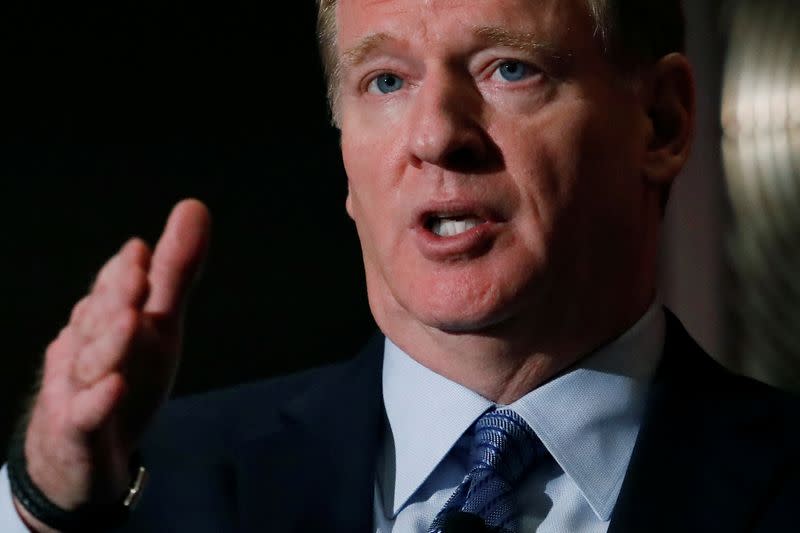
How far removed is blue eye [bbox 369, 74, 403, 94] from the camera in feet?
5.11

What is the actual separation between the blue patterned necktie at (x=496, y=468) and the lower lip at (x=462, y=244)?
19 centimetres

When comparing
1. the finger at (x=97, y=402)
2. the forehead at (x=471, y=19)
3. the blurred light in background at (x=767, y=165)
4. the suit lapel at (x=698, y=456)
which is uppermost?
the forehead at (x=471, y=19)

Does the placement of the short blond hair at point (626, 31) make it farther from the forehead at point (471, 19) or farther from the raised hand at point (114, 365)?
the raised hand at point (114, 365)

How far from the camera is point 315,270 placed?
2.34m

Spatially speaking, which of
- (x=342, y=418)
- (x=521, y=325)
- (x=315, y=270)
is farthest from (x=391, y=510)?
(x=315, y=270)

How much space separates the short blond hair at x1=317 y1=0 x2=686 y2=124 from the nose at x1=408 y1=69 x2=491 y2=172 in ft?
0.58

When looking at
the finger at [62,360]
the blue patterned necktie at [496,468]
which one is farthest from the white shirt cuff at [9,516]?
the blue patterned necktie at [496,468]

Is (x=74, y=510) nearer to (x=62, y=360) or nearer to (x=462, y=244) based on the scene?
(x=62, y=360)

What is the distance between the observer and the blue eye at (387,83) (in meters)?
1.56

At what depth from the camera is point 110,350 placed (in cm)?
116

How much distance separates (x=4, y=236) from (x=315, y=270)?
0.50m

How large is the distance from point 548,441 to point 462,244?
0.24 metres

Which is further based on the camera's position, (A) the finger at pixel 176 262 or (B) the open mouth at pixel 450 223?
(B) the open mouth at pixel 450 223

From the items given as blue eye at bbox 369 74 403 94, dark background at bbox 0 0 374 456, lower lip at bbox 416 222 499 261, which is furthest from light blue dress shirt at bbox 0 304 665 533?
dark background at bbox 0 0 374 456
